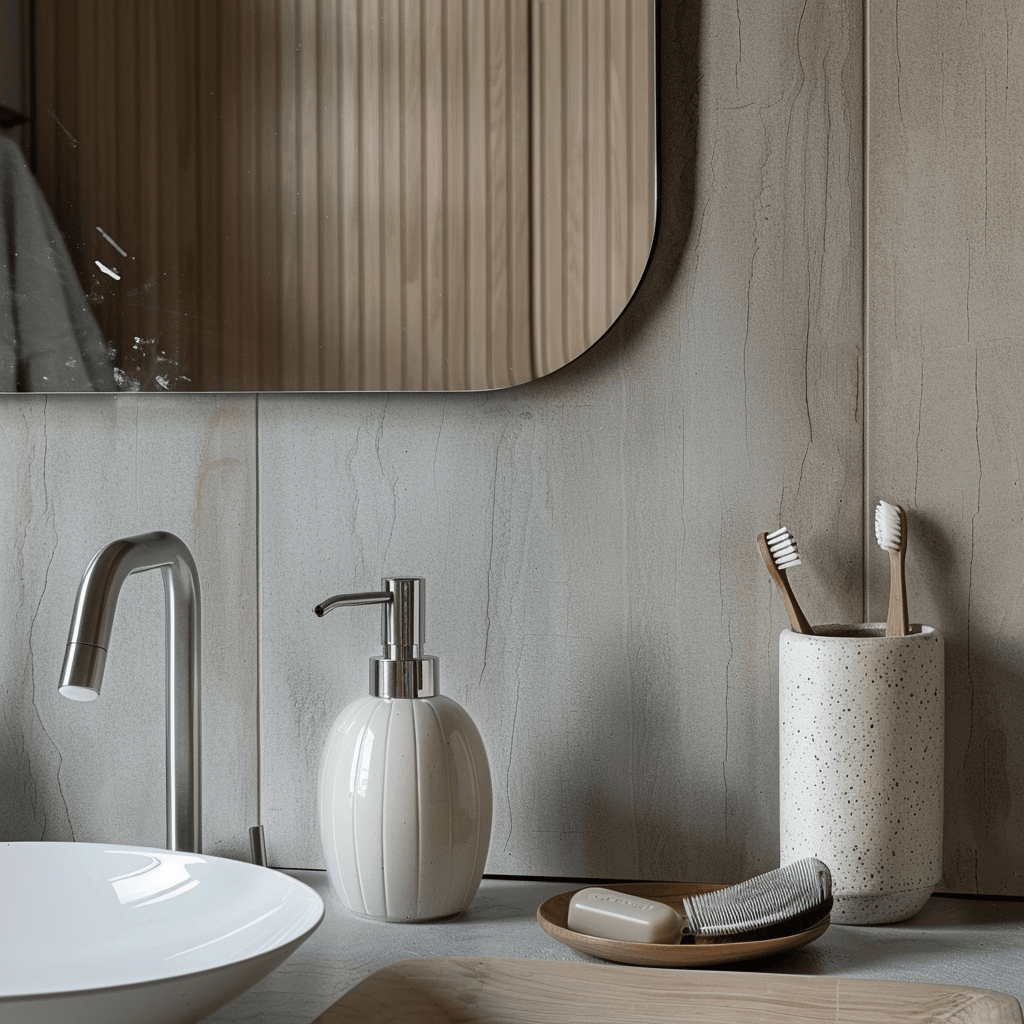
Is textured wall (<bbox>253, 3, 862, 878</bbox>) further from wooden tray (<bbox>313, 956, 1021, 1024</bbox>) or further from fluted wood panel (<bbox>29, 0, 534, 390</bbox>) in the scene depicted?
wooden tray (<bbox>313, 956, 1021, 1024</bbox>)

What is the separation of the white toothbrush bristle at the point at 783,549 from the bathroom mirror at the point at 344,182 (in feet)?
0.64

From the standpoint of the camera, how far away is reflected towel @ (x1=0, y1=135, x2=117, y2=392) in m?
0.89

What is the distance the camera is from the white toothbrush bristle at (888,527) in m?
0.76

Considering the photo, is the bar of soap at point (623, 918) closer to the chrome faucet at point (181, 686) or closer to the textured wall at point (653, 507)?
the textured wall at point (653, 507)

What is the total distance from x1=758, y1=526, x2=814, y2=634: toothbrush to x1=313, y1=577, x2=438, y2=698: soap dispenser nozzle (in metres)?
0.24

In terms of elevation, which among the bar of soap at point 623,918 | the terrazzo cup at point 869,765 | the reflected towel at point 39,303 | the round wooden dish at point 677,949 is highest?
the reflected towel at point 39,303

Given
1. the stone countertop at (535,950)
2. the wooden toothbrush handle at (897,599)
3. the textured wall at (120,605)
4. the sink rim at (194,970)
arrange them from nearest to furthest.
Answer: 1. the sink rim at (194,970)
2. the stone countertop at (535,950)
3. the wooden toothbrush handle at (897,599)
4. the textured wall at (120,605)

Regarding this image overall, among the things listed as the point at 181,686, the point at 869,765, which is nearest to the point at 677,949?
the point at 869,765

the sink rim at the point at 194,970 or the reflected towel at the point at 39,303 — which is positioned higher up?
the reflected towel at the point at 39,303

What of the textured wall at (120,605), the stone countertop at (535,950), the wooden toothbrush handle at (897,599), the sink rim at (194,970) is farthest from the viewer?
the textured wall at (120,605)

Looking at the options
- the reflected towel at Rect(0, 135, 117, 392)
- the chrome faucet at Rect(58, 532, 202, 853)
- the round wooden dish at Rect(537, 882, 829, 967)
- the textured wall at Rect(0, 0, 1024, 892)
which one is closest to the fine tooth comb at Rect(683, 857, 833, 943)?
the round wooden dish at Rect(537, 882, 829, 967)

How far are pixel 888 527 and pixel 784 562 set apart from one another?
0.24 feet

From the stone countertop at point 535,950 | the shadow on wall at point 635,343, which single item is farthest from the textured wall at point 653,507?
the stone countertop at point 535,950

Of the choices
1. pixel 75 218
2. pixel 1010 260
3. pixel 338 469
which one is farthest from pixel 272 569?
pixel 1010 260
